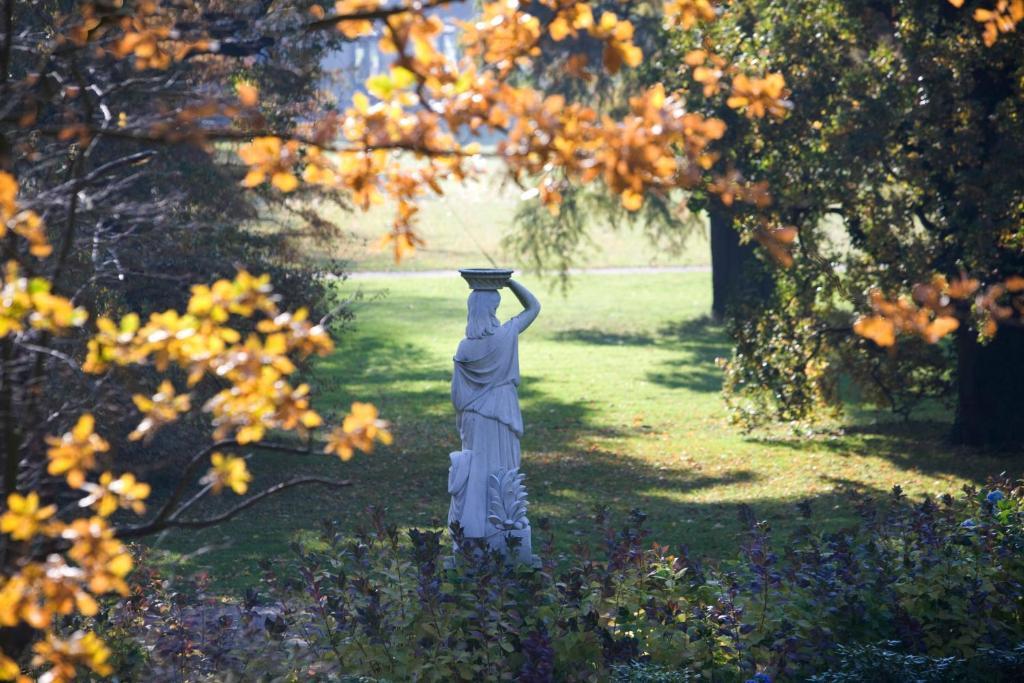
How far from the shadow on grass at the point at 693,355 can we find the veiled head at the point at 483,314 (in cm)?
1256

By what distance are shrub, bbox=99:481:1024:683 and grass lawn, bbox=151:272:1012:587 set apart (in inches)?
42.6

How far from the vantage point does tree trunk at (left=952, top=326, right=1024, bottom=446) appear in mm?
13812

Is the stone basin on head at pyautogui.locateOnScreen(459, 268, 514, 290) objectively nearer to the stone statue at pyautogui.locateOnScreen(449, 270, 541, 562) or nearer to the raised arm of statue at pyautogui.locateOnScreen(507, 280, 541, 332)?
the stone statue at pyautogui.locateOnScreen(449, 270, 541, 562)

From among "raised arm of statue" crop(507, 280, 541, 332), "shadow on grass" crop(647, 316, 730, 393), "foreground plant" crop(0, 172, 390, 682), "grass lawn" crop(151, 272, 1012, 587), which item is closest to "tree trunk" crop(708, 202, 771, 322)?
"shadow on grass" crop(647, 316, 730, 393)

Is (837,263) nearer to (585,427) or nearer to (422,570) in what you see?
(585,427)

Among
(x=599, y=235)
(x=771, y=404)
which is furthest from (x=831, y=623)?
(x=599, y=235)

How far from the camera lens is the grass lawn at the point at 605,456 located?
12.0m

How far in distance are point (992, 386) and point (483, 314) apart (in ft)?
26.8

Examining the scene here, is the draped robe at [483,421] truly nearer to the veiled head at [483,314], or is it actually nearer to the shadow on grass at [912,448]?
the veiled head at [483,314]

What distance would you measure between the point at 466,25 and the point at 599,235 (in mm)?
41546

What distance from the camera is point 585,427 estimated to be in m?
17.4

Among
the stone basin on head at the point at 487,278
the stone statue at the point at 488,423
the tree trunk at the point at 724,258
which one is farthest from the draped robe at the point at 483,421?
the tree trunk at the point at 724,258

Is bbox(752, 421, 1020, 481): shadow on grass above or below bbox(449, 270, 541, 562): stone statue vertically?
below

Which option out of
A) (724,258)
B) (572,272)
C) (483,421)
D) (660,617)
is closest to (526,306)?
(483,421)
